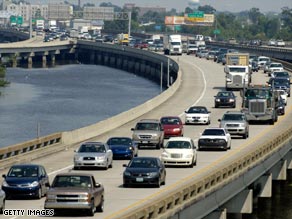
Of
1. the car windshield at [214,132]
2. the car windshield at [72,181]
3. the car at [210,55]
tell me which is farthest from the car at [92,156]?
the car at [210,55]

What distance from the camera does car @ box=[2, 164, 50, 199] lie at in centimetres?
3919

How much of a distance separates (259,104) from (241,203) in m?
27.3

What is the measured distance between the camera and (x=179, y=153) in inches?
2008

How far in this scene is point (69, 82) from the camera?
6939 inches

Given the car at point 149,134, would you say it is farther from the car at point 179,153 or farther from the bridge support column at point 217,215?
the bridge support column at point 217,215

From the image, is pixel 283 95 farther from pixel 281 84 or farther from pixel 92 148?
pixel 92 148

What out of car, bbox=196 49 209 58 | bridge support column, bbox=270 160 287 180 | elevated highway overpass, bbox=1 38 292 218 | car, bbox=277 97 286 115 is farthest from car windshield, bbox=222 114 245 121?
car, bbox=196 49 209 58

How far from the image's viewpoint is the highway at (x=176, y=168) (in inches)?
1550

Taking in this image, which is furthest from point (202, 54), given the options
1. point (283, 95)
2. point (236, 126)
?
point (236, 126)

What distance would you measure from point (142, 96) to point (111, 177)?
98943mm

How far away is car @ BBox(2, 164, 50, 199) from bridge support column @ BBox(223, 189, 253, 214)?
9.62m

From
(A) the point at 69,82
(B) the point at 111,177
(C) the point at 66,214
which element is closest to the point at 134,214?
(C) the point at 66,214

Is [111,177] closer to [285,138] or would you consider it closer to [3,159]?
[3,159]

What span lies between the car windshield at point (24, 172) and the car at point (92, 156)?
861cm
